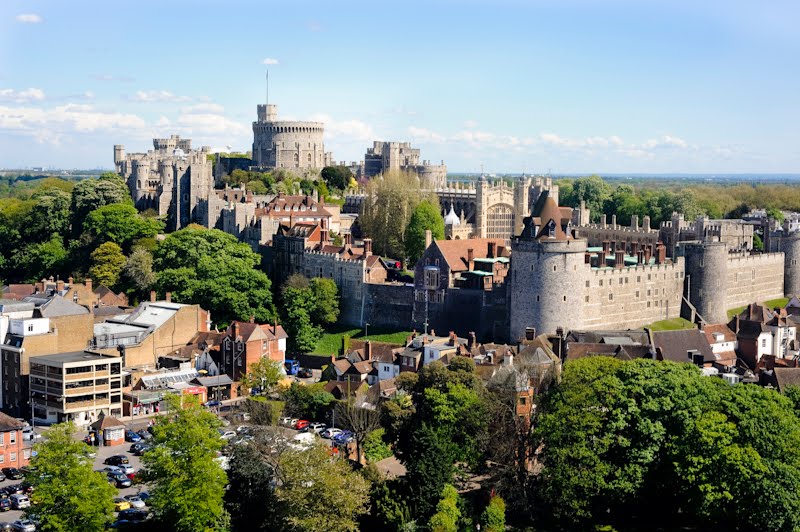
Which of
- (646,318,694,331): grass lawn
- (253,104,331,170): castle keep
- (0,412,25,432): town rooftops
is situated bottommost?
(0,412,25,432): town rooftops

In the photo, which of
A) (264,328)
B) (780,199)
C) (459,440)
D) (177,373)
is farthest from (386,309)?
(780,199)

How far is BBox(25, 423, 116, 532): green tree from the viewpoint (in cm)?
3603

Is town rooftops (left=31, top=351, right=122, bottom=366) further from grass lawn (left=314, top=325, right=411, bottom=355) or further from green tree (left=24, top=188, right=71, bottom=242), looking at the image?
green tree (left=24, top=188, right=71, bottom=242)

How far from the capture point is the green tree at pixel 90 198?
80.9 meters

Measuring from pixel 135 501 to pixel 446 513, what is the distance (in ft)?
35.5

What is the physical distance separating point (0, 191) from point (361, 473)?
149 m

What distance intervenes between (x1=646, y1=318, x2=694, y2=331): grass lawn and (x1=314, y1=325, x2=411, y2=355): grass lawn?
1234 cm

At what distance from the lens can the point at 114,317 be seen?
2373 inches

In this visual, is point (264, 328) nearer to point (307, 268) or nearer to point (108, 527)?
point (307, 268)

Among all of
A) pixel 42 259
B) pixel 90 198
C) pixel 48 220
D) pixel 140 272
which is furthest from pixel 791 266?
pixel 48 220

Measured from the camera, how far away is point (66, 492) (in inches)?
1423

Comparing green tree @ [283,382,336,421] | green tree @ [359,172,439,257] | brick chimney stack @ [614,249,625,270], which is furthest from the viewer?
green tree @ [359,172,439,257]

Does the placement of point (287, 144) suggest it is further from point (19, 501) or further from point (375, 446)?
point (19, 501)

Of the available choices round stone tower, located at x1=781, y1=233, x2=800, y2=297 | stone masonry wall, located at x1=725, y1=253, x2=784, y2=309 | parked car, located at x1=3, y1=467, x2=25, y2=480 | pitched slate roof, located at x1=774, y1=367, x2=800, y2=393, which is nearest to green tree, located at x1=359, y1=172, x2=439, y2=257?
stone masonry wall, located at x1=725, y1=253, x2=784, y2=309
